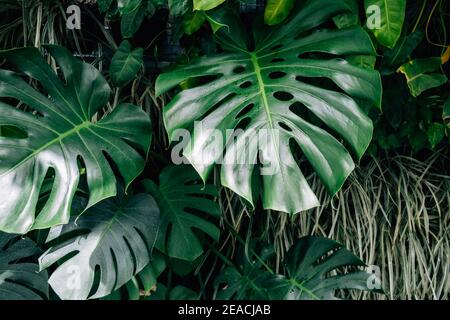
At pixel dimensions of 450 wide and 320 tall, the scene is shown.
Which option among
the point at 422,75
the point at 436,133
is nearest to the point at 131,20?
the point at 422,75

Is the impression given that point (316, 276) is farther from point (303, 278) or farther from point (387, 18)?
point (387, 18)

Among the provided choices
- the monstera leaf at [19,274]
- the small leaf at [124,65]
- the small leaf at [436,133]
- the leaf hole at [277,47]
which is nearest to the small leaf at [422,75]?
the small leaf at [436,133]

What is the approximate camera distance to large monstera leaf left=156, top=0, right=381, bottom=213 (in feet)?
3.21

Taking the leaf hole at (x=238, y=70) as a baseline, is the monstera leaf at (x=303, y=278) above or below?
below

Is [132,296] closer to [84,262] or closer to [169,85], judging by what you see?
[84,262]

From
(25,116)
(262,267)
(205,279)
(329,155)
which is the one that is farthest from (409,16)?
(25,116)

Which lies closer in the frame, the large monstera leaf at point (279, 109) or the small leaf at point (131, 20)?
the large monstera leaf at point (279, 109)

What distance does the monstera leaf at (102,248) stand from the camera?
112cm

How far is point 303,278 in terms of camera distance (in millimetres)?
1372

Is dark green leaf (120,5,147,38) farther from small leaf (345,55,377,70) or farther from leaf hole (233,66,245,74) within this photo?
small leaf (345,55,377,70)

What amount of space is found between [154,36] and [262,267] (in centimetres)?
90

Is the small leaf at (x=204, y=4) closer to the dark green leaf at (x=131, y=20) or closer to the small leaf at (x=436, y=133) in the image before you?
the dark green leaf at (x=131, y=20)

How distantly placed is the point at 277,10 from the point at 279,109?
0.31 meters

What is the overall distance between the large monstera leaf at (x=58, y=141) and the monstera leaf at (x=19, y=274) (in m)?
0.17
